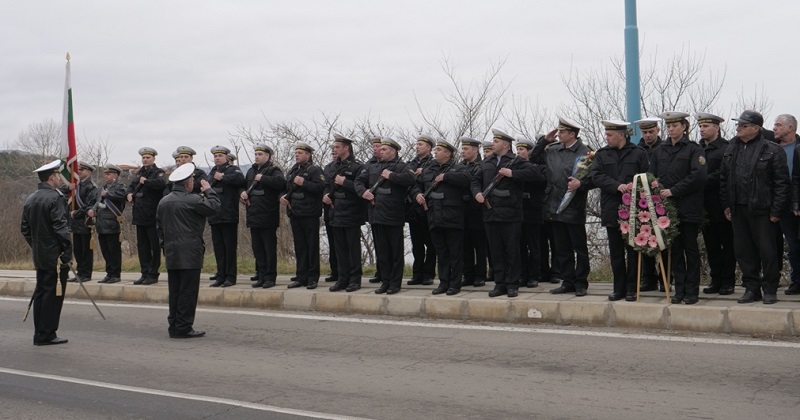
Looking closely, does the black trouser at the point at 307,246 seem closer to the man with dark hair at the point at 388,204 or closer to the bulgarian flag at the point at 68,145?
the man with dark hair at the point at 388,204

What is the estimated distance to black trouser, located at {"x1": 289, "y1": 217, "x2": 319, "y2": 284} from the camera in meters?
13.1

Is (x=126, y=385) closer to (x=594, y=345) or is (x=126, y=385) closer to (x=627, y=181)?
(x=594, y=345)

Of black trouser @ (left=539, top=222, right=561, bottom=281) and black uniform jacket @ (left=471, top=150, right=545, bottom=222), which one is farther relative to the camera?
black trouser @ (left=539, top=222, right=561, bottom=281)

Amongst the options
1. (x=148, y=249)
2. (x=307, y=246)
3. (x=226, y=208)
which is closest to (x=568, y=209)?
(x=307, y=246)

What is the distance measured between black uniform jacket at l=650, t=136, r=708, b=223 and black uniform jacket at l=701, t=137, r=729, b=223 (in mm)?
449

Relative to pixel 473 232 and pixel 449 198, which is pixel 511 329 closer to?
pixel 449 198

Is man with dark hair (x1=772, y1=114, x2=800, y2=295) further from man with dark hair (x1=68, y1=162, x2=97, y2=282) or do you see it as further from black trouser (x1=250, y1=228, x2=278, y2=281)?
man with dark hair (x1=68, y1=162, x2=97, y2=282)

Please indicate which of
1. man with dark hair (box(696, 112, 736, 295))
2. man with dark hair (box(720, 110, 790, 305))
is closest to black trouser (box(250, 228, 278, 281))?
man with dark hair (box(696, 112, 736, 295))

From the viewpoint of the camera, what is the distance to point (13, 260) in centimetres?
2911

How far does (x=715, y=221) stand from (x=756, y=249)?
29.6 inches

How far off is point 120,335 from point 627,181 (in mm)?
6564

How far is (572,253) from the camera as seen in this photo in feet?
37.4

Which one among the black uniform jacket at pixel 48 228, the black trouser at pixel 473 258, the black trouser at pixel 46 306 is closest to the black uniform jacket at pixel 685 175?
the black trouser at pixel 473 258

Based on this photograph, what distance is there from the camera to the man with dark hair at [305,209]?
42.4 ft
